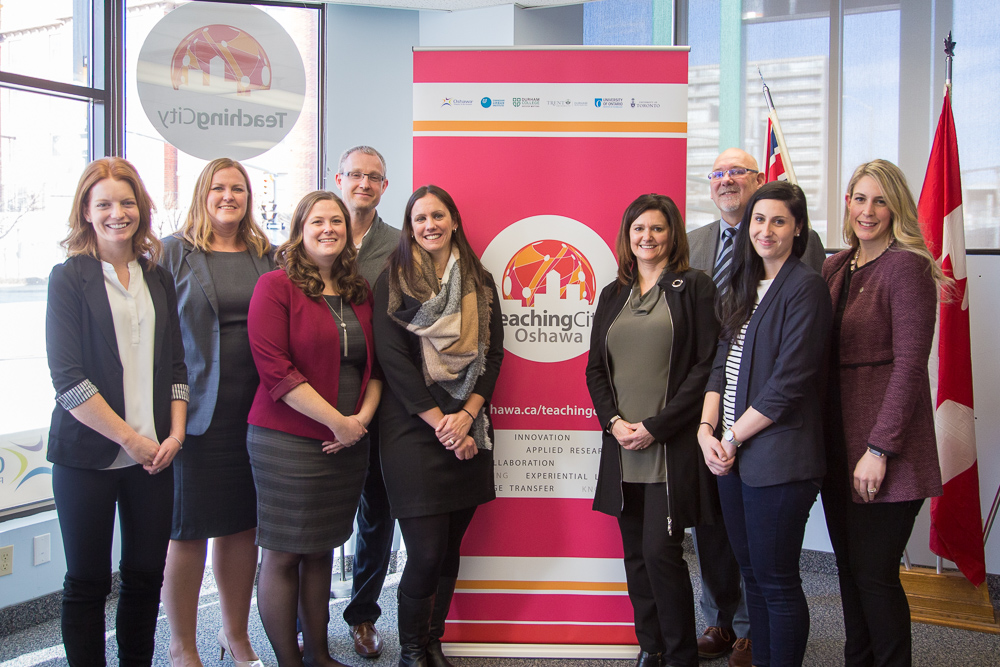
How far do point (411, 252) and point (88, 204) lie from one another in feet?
3.13

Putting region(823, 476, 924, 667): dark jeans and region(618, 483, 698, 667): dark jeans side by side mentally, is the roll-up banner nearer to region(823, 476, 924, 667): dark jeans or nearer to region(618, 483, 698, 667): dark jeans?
region(618, 483, 698, 667): dark jeans

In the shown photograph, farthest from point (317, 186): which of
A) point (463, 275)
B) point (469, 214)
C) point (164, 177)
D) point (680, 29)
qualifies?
point (680, 29)

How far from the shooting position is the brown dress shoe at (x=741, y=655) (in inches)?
102

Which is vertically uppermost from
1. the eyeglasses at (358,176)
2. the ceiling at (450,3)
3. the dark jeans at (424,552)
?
the ceiling at (450,3)

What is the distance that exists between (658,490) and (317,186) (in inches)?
104

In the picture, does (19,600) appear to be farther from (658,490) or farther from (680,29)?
(680,29)

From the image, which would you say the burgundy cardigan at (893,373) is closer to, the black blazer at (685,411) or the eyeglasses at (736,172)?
the black blazer at (685,411)

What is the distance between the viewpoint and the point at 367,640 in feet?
8.99

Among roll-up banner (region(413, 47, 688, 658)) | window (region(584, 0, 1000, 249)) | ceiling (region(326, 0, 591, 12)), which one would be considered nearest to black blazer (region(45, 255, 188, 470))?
roll-up banner (region(413, 47, 688, 658))

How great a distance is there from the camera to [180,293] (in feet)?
7.74

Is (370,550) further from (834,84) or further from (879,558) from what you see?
(834,84)

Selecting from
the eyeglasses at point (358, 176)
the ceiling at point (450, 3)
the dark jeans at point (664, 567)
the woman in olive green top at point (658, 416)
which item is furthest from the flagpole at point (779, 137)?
the eyeglasses at point (358, 176)

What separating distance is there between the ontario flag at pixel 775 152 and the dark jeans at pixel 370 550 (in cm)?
232

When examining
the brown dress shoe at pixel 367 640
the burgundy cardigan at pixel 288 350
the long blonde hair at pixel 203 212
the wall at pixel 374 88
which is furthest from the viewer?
the wall at pixel 374 88
